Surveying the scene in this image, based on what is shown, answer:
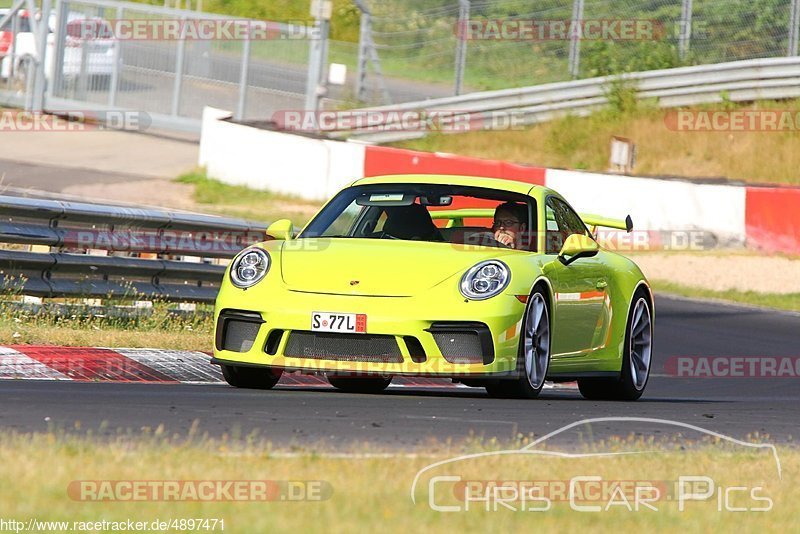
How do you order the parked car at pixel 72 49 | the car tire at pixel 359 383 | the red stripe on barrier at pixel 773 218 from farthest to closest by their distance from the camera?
1. the parked car at pixel 72 49
2. the red stripe on barrier at pixel 773 218
3. the car tire at pixel 359 383

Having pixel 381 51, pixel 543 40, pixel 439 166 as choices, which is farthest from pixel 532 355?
pixel 381 51

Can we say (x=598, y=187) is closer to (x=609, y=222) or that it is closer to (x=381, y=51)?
(x=381, y=51)

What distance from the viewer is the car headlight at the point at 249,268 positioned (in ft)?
A: 27.9

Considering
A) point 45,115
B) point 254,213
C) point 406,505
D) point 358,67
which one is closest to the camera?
point 406,505

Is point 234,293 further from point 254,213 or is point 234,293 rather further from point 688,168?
point 688,168

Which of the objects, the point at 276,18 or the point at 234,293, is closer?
the point at 234,293

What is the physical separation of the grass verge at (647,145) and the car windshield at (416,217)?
540 inches

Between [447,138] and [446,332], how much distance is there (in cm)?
1900

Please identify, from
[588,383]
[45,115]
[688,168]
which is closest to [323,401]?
[588,383]

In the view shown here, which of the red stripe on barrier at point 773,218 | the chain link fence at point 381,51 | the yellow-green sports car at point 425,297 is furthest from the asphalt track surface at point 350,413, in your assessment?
the chain link fence at point 381,51

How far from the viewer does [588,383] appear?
33.6ft

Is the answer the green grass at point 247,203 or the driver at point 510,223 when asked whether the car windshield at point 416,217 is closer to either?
the driver at point 510,223

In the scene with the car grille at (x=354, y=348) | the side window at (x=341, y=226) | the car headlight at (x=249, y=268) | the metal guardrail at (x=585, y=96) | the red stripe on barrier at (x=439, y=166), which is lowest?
the car grille at (x=354, y=348)

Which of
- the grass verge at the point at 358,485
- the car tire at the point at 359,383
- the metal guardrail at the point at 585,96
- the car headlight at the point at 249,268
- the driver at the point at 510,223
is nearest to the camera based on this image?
the grass verge at the point at 358,485
